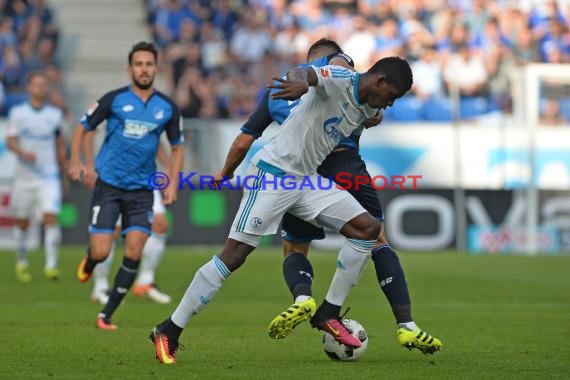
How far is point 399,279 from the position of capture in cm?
812

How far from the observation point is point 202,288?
7664 mm

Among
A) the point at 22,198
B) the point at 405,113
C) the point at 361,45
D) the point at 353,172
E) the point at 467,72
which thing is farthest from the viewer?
the point at 467,72

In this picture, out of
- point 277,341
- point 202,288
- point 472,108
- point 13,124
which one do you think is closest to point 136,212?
point 277,341

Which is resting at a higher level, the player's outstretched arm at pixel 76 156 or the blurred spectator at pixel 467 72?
the blurred spectator at pixel 467 72

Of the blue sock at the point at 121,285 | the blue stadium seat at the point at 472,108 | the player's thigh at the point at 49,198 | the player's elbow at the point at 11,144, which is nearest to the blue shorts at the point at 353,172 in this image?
the blue sock at the point at 121,285

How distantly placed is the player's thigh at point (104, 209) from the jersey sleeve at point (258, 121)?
2571 mm

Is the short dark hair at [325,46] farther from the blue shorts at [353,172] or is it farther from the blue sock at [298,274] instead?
the blue sock at [298,274]

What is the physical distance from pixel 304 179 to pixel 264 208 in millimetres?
342

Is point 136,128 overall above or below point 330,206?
above

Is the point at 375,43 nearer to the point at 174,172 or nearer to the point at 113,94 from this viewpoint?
the point at 113,94

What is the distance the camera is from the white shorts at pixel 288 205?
7668 mm

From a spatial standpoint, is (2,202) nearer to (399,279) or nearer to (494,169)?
(494,169)

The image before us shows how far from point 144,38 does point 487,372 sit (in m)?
20.3

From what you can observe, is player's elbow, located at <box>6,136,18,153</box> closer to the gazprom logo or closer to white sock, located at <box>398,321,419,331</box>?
the gazprom logo
